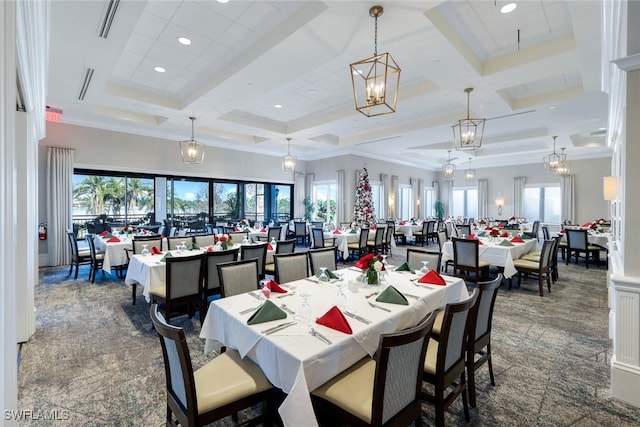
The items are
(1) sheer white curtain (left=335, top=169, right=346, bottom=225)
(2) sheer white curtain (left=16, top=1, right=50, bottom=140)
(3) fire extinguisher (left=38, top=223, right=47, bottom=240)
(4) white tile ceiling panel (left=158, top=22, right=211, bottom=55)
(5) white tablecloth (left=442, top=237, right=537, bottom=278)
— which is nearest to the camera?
(2) sheer white curtain (left=16, top=1, right=50, bottom=140)

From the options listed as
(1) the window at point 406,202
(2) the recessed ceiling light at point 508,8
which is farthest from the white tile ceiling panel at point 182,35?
(1) the window at point 406,202

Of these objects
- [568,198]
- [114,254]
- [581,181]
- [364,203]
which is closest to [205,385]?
[114,254]

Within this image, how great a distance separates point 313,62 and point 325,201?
28.7 ft

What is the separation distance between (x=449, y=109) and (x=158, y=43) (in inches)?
234

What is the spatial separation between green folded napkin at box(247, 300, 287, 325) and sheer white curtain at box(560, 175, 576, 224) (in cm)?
1457

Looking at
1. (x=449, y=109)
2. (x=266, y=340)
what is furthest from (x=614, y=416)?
(x=449, y=109)

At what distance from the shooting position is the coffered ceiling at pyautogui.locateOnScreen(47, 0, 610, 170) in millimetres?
3453

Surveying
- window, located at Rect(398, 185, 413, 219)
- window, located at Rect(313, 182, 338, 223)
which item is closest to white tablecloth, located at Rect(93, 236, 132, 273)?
window, located at Rect(313, 182, 338, 223)

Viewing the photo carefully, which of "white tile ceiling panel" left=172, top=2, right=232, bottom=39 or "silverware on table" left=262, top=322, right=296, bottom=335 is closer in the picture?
"silverware on table" left=262, top=322, right=296, bottom=335

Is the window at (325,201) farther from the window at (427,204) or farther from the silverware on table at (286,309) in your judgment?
the silverware on table at (286,309)

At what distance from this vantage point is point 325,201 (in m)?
12.9

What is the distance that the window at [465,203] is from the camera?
15898mm

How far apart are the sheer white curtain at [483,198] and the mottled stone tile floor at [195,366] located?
1083cm

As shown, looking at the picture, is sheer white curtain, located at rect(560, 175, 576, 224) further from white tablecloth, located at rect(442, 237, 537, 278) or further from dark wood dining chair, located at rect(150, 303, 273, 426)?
dark wood dining chair, located at rect(150, 303, 273, 426)
